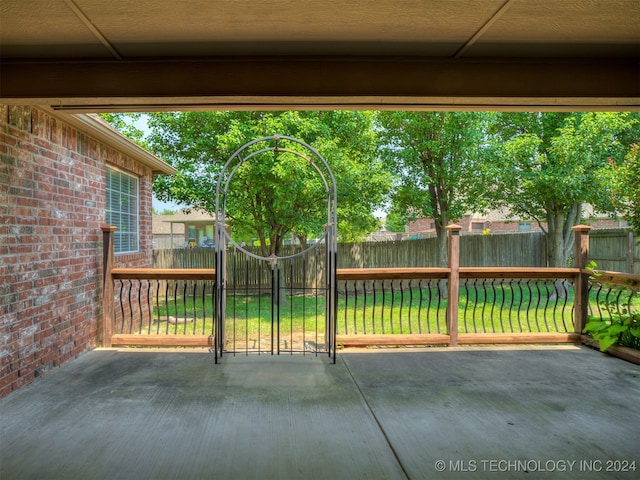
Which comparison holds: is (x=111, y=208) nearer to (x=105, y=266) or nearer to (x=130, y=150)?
(x=130, y=150)

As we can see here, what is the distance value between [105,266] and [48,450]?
2992 millimetres

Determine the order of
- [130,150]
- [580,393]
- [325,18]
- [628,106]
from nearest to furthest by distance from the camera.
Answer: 1. [325,18]
2. [628,106]
3. [580,393]
4. [130,150]

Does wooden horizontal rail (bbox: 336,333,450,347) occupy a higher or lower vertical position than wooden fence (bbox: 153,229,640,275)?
lower

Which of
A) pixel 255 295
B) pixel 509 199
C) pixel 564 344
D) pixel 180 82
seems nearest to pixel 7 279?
pixel 180 82

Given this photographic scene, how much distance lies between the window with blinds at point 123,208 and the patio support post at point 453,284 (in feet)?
15.4

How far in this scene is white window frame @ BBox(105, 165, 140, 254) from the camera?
6.34 meters

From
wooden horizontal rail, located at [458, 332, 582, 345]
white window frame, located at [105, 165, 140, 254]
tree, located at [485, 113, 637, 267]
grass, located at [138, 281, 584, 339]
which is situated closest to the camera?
wooden horizontal rail, located at [458, 332, 582, 345]

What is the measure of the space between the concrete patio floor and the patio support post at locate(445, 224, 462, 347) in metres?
0.58

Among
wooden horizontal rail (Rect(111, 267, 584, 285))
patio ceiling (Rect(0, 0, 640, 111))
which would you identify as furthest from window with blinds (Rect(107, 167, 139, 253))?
patio ceiling (Rect(0, 0, 640, 111))

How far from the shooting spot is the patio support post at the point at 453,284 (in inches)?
212

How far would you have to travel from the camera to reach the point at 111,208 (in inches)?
250

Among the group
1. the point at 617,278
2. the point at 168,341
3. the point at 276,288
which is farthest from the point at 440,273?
the point at 168,341

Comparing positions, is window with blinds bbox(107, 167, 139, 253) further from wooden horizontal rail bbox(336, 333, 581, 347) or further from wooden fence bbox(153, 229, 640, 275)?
wooden fence bbox(153, 229, 640, 275)

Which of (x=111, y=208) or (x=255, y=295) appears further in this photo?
(x=255, y=295)
